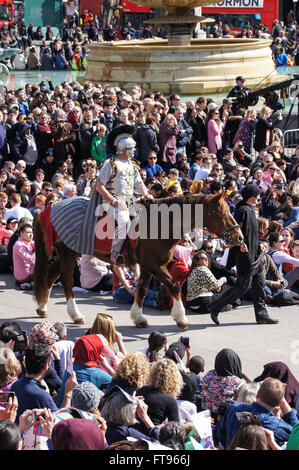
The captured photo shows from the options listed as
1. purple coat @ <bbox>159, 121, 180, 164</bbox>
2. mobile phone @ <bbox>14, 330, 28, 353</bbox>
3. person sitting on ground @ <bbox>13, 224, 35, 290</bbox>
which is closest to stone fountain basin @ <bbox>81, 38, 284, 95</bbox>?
purple coat @ <bbox>159, 121, 180, 164</bbox>

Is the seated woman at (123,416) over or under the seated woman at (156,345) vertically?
over

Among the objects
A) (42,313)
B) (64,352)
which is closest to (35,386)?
(64,352)

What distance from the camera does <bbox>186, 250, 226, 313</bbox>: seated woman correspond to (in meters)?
11.8

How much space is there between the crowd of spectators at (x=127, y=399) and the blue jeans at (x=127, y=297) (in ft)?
10.4

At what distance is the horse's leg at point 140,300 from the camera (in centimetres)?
1120

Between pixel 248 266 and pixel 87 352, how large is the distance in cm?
361

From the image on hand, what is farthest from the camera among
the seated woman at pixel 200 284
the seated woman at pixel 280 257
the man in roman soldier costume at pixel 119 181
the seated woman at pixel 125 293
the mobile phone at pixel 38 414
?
the seated woman at pixel 280 257

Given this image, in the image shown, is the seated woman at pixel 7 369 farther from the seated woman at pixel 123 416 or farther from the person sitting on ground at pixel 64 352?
the person sitting on ground at pixel 64 352

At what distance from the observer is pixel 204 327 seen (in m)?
11.4

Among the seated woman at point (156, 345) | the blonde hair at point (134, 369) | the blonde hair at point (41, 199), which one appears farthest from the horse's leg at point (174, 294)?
the blonde hair at point (134, 369)

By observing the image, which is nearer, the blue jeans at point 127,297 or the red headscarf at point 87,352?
the red headscarf at point 87,352

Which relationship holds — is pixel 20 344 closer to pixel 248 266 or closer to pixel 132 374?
pixel 132 374

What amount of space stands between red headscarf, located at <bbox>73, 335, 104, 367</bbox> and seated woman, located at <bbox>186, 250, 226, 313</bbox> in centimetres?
375
